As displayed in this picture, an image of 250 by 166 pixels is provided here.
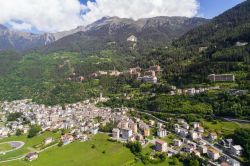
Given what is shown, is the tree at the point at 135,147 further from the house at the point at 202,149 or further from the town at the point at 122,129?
the house at the point at 202,149

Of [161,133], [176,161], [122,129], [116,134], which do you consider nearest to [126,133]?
[122,129]

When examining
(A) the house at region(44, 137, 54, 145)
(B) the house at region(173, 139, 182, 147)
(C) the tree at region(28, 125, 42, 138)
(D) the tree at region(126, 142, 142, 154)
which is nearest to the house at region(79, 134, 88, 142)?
(A) the house at region(44, 137, 54, 145)

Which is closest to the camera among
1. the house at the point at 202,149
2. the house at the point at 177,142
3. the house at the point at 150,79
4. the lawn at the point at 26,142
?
the house at the point at 202,149

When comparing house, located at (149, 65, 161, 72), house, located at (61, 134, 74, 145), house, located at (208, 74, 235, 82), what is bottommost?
house, located at (61, 134, 74, 145)

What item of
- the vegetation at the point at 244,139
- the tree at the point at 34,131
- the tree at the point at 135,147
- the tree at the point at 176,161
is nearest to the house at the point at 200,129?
the vegetation at the point at 244,139

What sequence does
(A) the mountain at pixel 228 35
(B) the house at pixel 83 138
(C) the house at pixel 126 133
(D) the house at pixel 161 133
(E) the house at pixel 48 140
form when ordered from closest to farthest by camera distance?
(D) the house at pixel 161 133
(C) the house at pixel 126 133
(B) the house at pixel 83 138
(E) the house at pixel 48 140
(A) the mountain at pixel 228 35

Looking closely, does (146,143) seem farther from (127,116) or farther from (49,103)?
(49,103)

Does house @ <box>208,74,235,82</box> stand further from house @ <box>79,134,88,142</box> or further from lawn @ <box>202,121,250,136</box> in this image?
house @ <box>79,134,88,142</box>
